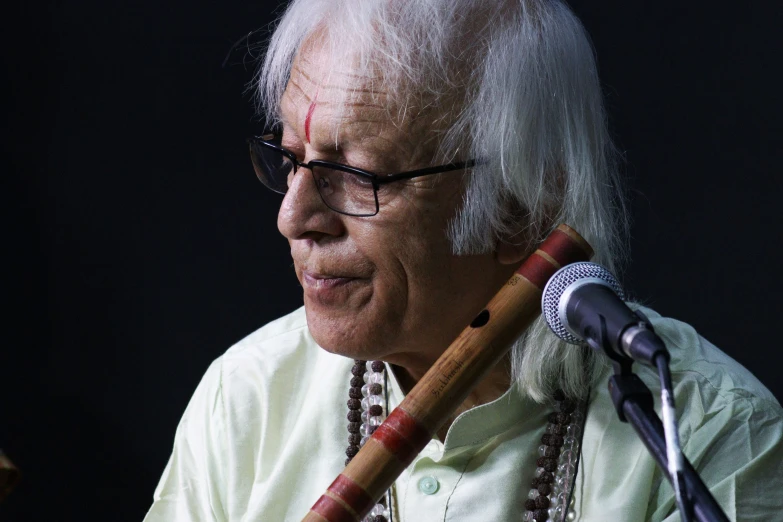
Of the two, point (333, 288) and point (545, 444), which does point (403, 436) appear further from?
point (545, 444)

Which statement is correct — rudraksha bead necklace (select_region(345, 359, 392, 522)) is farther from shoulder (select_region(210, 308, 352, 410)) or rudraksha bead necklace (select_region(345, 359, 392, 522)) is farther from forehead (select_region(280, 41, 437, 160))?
forehead (select_region(280, 41, 437, 160))

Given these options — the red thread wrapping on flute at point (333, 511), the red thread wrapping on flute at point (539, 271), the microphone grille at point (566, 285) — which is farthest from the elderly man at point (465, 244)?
the microphone grille at point (566, 285)

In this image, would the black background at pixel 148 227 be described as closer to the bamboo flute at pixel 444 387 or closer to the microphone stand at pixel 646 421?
the bamboo flute at pixel 444 387

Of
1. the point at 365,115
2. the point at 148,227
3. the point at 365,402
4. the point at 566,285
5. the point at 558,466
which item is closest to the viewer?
the point at 566,285

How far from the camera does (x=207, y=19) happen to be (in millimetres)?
2635

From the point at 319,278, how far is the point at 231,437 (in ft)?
1.32

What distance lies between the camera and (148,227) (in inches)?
106

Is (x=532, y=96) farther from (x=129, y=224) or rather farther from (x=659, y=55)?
(x=129, y=224)

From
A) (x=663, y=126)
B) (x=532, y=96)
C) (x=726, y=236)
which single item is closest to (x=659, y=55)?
(x=663, y=126)

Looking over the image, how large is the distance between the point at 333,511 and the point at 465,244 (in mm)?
472

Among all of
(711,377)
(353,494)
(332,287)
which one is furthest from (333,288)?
(711,377)

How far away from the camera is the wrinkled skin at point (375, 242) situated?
5.13 ft

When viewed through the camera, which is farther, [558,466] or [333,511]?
[558,466]

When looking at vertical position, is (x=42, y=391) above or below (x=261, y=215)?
below
